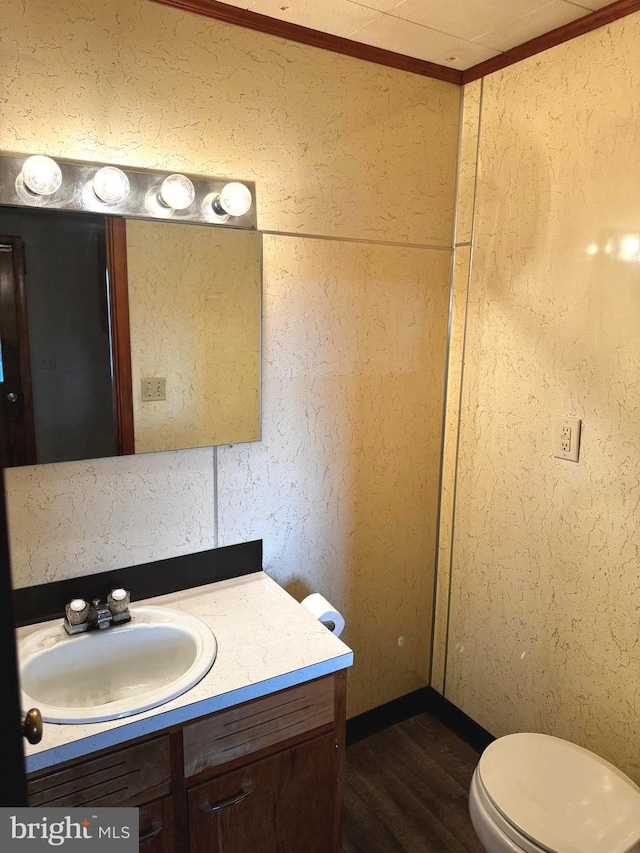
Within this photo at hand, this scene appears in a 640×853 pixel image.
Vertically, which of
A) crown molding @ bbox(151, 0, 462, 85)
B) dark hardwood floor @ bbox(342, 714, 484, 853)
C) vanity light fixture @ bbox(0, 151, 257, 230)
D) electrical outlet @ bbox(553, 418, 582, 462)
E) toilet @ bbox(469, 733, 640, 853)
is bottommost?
dark hardwood floor @ bbox(342, 714, 484, 853)

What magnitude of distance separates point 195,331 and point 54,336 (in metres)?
0.36

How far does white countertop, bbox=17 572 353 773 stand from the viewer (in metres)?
1.14

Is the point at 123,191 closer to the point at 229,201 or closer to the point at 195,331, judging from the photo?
the point at 229,201

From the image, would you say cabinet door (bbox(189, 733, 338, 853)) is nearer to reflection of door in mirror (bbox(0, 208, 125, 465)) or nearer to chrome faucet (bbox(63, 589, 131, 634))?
chrome faucet (bbox(63, 589, 131, 634))

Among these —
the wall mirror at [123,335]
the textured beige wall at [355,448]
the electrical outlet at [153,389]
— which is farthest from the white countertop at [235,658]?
the electrical outlet at [153,389]

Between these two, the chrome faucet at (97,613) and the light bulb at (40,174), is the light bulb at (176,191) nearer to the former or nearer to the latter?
the light bulb at (40,174)

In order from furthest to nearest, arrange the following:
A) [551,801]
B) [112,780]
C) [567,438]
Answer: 1. [567,438]
2. [551,801]
3. [112,780]

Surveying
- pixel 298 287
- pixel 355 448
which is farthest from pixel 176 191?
pixel 355 448

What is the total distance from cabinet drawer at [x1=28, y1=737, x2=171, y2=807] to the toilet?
2.51 feet

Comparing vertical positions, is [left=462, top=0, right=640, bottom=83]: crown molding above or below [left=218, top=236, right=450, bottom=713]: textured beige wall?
above

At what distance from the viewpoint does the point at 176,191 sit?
1.53 metres

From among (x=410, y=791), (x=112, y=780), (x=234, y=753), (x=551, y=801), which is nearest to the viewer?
(x=112, y=780)

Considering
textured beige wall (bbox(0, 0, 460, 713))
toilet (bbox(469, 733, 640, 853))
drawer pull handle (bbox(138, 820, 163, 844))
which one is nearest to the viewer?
drawer pull handle (bbox(138, 820, 163, 844))

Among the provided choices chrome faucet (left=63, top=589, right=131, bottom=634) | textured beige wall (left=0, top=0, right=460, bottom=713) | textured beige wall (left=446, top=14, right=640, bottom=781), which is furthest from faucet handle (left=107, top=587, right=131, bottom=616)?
textured beige wall (left=446, top=14, right=640, bottom=781)
